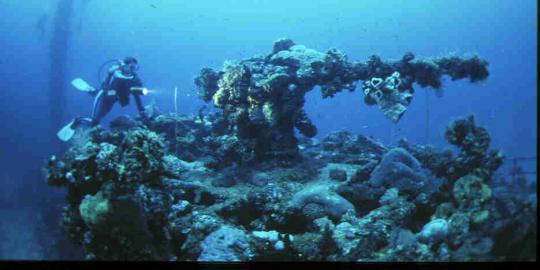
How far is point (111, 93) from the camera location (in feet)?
42.2

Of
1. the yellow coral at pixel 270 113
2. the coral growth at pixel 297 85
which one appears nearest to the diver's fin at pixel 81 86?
the coral growth at pixel 297 85

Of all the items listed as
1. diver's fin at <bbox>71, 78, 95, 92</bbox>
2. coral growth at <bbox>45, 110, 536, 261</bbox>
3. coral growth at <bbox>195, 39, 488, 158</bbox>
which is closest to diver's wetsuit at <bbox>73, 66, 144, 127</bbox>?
diver's fin at <bbox>71, 78, 95, 92</bbox>

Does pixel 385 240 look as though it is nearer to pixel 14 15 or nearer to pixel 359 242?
pixel 359 242

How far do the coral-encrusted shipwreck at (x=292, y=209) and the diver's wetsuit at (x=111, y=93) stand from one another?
8.01 feet

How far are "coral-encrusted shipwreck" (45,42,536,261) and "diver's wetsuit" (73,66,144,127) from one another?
2.44m

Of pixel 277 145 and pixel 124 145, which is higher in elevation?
pixel 124 145

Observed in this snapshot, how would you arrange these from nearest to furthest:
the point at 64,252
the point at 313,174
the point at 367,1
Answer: the point at 64,252 < the point at 313,174 < the point at 367,1

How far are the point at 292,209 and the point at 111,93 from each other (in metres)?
8.37

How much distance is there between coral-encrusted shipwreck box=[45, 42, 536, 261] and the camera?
5434mm

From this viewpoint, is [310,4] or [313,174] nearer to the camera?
[313,174]

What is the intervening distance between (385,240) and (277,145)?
17.7ft

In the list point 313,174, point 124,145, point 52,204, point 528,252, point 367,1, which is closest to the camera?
point 528,252

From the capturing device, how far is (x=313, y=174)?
1079cm

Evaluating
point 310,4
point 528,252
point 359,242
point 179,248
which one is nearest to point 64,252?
point 179,248
